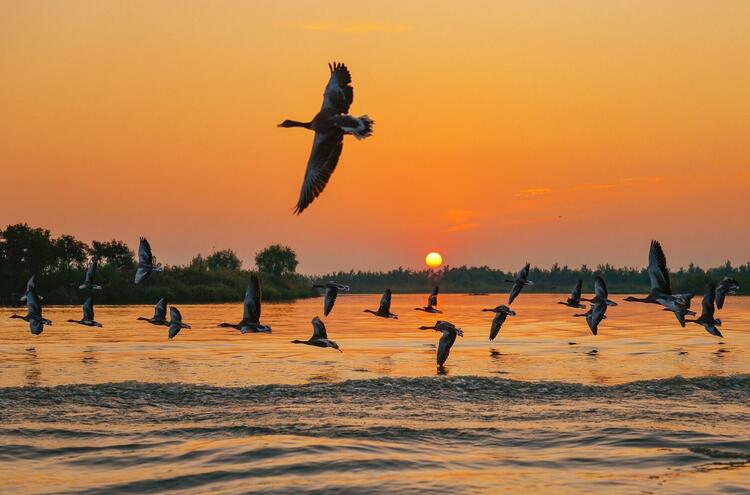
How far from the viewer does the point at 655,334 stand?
47.8 metres

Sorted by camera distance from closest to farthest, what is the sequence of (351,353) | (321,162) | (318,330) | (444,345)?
(321,162)
(318,330)
(444,345)
(351,353)

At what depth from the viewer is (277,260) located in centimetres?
12756

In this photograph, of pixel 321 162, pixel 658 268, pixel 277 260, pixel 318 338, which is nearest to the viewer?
pixel 321 162

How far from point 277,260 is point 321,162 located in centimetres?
11227

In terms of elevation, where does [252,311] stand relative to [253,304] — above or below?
below

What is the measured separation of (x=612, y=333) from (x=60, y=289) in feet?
156

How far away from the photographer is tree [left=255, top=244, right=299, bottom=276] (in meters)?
126

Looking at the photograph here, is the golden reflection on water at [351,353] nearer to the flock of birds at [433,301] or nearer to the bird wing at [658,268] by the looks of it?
the flock of birds at [433,301]

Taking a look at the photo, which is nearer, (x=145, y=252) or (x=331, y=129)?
(x=331, y=129)

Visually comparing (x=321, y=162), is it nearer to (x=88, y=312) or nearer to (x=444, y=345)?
(x=444, y=345)

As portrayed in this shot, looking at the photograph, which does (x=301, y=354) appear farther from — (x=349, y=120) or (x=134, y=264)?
(x=134, y=264)

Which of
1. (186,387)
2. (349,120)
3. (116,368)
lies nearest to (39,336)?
(116,368)

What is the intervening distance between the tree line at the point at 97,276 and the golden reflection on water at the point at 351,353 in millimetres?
23331

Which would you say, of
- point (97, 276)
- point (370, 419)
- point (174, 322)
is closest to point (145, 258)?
point (174, 322)
